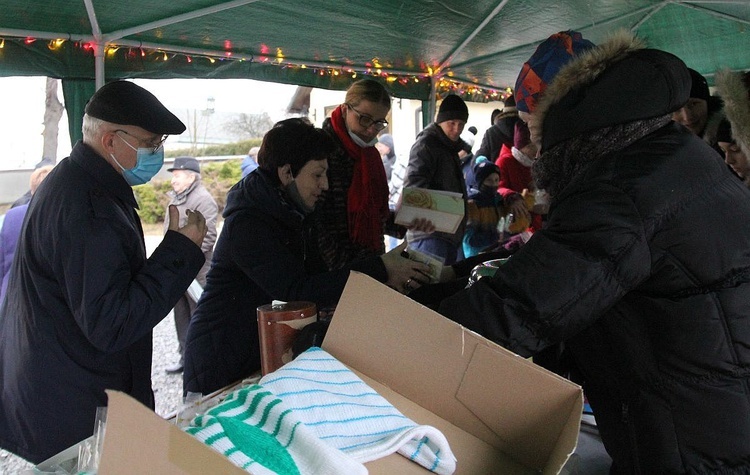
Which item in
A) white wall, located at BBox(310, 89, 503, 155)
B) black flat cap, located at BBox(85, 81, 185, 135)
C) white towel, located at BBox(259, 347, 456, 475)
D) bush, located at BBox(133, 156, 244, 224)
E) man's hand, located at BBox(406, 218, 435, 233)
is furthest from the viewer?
white wall, located at BBox(310, 89, 503, 155)

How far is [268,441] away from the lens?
0.76 m

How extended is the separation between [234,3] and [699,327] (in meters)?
2.51

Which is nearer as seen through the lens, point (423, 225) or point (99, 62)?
point (99, 62)

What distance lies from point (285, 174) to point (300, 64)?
1884mm

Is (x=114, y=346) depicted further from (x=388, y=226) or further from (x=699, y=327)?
(x=388, y=226)

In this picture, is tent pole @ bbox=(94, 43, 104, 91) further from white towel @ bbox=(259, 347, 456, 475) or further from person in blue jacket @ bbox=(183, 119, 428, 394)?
white towel @ bbox=(259, 347, 456, 475)

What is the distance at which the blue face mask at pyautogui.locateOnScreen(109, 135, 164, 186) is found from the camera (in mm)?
1839

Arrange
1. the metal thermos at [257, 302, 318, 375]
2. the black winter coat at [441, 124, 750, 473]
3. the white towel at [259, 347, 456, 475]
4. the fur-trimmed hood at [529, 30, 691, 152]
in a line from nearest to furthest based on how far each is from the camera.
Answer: the white towel at [259, 347, 456, 475]
the black winter coat at [441, 124, 750, 473]
the fur-trimmed hood at [529, 30, 691, 152]
the metal thermos at [257, 302, 318, 375]

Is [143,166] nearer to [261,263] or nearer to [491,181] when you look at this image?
[261,263]

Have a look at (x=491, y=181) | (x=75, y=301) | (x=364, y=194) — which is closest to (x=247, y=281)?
(x=75, y=301)

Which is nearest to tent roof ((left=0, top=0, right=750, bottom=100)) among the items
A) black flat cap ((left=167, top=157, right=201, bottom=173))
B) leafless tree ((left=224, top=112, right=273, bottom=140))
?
black flat cap ((left=167, top=157, right=201, bottom=173))

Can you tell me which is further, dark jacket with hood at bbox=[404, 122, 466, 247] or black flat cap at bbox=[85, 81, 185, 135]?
dark jacket with hood at bbox=[404, 122, 466, 247]

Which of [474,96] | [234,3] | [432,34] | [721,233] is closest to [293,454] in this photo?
[721,233]

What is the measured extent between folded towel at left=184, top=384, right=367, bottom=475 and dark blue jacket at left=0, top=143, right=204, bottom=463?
2.92ft
